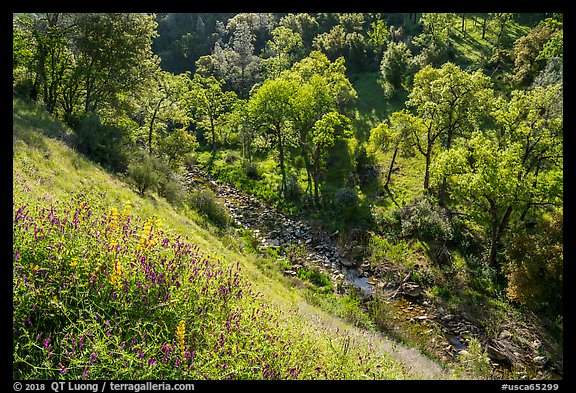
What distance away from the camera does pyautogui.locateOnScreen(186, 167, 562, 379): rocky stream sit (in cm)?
1341

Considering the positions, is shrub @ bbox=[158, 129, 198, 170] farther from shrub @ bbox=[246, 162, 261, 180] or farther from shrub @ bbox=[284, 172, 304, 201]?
shrub @ bbox=[284, 172, 304, 201]

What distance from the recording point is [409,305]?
55.3 feet

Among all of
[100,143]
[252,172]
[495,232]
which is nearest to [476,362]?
[495,232]

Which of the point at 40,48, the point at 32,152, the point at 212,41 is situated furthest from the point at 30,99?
the point at 212,41

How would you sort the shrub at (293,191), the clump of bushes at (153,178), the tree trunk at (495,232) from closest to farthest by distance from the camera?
the clump of bushes at (153,178)
the tree trunk at (495,232)
the shrub at (293,191)

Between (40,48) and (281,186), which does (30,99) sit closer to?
(40,48)

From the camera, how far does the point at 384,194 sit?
26.5 metres

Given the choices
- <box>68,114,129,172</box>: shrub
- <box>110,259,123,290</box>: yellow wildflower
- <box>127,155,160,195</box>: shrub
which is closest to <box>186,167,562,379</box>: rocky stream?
<box>127,155,160,195</box>: shrub

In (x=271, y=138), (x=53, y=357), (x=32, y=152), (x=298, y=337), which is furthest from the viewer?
(x=271, y=138)

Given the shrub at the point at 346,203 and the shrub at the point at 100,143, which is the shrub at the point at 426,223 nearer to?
the shrub at the point at 346,203

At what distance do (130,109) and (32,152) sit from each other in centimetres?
1308

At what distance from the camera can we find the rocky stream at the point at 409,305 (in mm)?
13414

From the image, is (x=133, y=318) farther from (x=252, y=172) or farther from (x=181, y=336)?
(x=252, y=172)

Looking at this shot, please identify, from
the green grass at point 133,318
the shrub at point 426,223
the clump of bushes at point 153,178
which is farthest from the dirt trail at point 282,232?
the green grass at point 133,318
